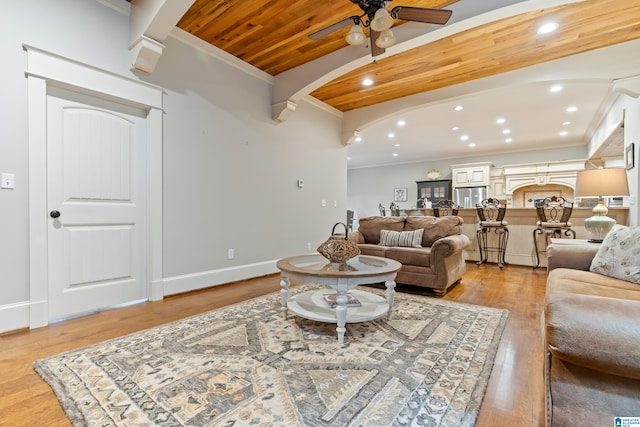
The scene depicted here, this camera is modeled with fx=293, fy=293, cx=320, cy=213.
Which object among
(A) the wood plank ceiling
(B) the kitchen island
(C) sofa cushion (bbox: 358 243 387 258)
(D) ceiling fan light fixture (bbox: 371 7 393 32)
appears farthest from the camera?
(B) the kitchen island

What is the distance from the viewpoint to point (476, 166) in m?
8.72

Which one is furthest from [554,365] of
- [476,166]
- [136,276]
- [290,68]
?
[476,166]

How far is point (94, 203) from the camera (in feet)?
8.52

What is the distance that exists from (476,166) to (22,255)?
9.64m

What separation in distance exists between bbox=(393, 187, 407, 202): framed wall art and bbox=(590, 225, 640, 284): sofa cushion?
8491 mm

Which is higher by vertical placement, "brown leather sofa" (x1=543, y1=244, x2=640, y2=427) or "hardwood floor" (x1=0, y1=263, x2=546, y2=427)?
"brown leather sofa" (x1=543, y1=244, x2=640, y2=427)

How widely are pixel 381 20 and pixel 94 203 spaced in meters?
2.80

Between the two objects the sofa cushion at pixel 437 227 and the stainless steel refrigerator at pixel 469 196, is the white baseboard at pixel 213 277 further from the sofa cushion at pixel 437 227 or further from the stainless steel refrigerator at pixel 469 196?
the stainless steel refrigerator at pixel 469 196

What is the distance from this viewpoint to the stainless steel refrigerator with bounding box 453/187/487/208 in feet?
28.3

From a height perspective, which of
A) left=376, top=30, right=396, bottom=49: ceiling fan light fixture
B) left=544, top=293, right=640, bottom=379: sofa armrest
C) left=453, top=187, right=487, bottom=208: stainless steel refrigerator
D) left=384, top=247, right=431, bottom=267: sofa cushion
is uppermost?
left=376, top=30, right=396, bottom=49: ceiling fan light fixture

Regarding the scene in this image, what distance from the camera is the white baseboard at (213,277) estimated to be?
3.06 metres

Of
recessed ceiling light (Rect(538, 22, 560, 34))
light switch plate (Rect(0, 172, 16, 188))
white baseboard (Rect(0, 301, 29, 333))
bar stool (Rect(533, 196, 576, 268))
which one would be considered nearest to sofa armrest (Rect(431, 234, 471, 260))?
recessed ceiling light (Rect(538, 22, 560, 34))

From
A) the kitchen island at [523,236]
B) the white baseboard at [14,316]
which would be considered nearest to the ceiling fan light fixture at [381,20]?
the white baseboard at [14,316]

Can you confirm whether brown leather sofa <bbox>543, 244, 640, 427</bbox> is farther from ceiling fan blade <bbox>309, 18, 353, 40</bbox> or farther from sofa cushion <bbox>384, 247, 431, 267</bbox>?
ceiling fan blade <bbox>309, 18, 353, 40</bbox>
